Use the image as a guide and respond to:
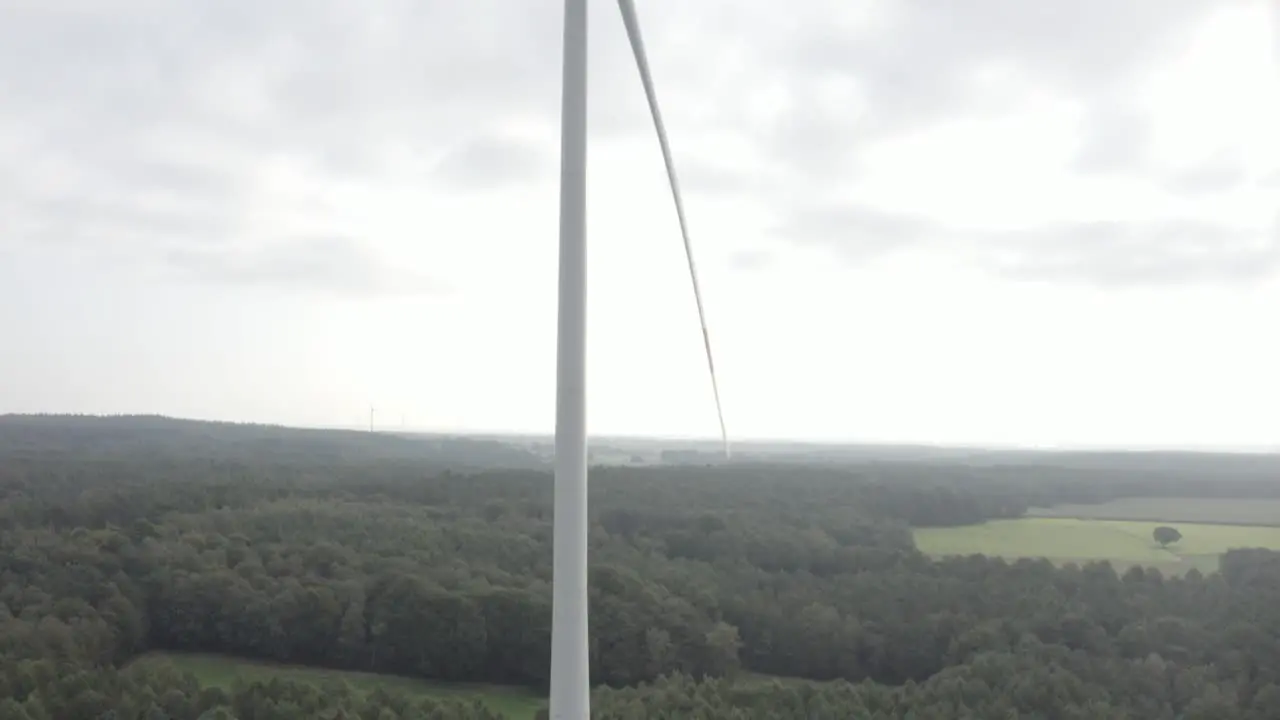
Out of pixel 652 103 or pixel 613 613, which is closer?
pixel 652 103

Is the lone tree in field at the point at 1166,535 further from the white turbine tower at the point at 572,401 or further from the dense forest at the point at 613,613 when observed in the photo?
the white turbine tower at the point at 572,401

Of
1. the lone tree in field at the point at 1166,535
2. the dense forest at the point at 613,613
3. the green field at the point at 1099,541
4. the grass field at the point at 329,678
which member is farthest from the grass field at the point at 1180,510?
the grass field at the point at 329,678

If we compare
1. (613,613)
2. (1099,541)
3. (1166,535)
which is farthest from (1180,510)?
(613,613)

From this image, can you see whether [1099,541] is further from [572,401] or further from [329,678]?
[572,401]

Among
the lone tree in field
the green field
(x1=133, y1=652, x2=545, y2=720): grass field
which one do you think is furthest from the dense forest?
the lone tree in field

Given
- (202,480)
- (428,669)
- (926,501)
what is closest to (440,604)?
(428,669)

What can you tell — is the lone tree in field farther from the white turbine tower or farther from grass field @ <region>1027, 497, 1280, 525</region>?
the white turbine tower

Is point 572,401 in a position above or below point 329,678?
above

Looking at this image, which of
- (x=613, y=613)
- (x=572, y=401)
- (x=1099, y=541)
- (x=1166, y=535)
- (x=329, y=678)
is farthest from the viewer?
(x=1099, y=541)
